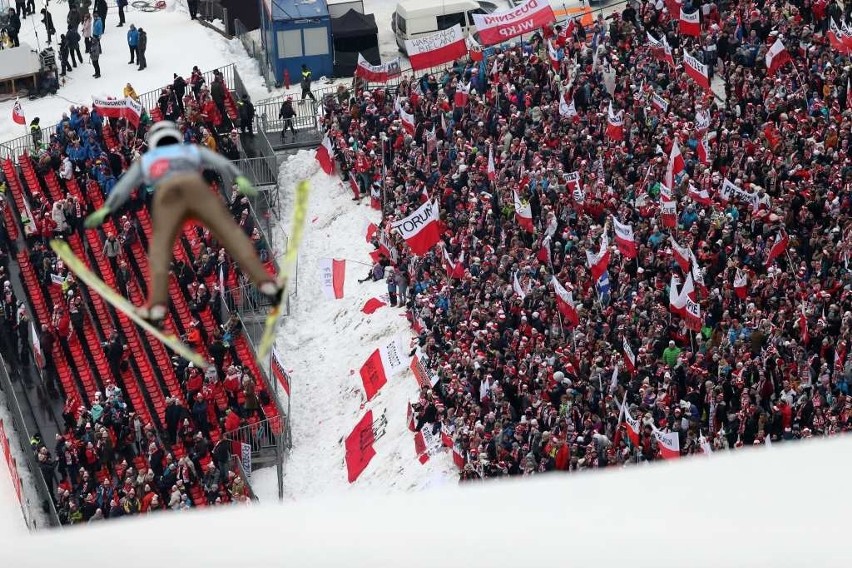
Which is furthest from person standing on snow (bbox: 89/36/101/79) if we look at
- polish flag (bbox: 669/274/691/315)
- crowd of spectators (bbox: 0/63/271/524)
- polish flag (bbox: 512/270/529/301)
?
polish flag (bbox: 669/274/691/315)

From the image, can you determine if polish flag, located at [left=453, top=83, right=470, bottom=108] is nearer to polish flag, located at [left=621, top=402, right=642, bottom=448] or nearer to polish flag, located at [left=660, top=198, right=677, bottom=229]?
polish flag, located at [left=660, top=198, right=677, bottom=229]

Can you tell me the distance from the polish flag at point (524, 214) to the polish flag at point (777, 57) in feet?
21.6

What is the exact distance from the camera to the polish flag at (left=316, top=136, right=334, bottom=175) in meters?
39.0

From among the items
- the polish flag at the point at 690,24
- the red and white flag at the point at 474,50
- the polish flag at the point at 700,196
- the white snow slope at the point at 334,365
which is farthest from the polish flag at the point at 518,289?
the red and white flag at the point at 474,50

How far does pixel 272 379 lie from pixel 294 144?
9779mm

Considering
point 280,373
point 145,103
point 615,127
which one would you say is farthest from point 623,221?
point 145,103

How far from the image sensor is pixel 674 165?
30047mm

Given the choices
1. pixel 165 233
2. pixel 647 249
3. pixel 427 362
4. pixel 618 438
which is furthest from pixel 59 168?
pixel 165 233

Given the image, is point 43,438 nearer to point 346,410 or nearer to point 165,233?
point 346,410

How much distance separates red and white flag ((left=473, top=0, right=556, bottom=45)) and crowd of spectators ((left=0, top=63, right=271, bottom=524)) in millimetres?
6158

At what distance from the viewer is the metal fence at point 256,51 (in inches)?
1779

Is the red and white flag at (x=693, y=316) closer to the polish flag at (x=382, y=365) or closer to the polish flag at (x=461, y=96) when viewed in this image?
the polish flag at (x=382, y=365)

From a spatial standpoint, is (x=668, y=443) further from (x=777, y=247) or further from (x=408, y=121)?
(x=408, y=121)

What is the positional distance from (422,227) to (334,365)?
15.0 ft
